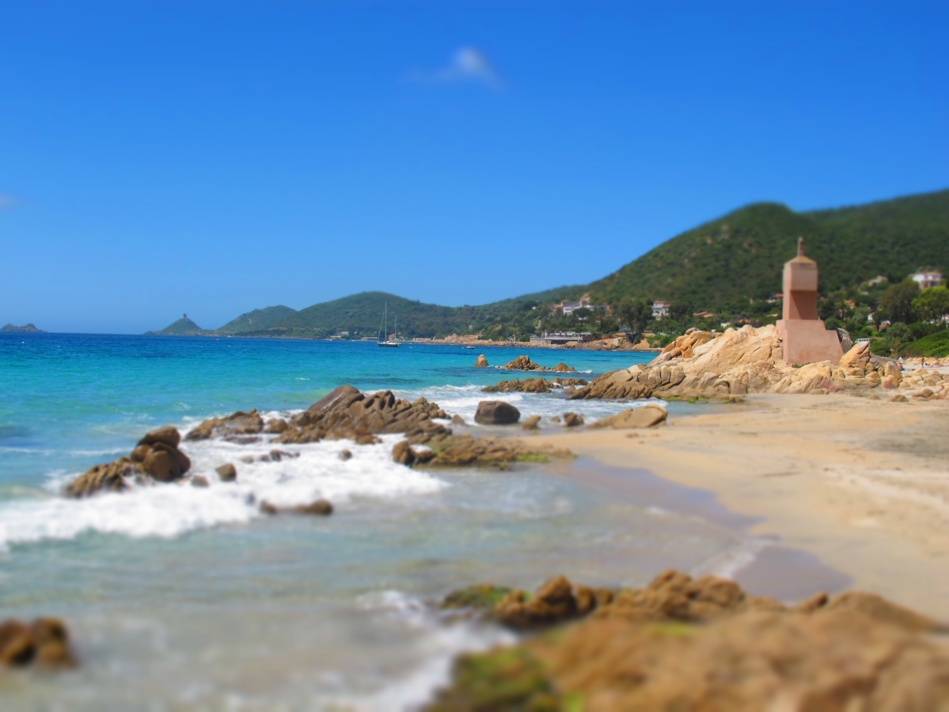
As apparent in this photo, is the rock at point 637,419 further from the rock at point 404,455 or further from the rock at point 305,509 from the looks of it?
the rock at point 305,509

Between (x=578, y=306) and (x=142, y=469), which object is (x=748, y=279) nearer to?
(x=578, y=306)

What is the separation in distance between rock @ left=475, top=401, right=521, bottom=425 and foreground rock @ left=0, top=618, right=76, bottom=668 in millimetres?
16989

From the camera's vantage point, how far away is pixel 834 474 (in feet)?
42.2

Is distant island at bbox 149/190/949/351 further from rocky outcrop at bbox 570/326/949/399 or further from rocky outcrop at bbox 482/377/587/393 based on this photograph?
rocky outcrop at bbox 482/377/587/393

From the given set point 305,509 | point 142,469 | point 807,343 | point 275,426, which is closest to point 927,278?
point 807,343

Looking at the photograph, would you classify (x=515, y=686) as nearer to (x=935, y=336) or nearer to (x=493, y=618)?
(x=493, y=618)

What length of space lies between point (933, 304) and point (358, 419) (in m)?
62.3

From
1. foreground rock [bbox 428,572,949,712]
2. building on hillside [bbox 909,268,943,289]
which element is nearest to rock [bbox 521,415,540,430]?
foreground rock [bbox 428,572,949,712]

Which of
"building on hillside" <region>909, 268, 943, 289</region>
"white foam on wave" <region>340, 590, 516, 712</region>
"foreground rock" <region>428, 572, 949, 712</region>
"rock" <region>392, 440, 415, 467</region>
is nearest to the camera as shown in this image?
"foreground rock" <region>428, 572, 949, 712</region>

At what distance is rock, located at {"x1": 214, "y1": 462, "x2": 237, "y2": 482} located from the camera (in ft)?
41.4

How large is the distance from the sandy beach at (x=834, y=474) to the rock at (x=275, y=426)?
20.5 feet

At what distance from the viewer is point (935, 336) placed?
58.4m

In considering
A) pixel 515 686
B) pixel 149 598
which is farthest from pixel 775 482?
pixel 149 598

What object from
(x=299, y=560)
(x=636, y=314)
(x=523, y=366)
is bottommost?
(x=523, y=366)
